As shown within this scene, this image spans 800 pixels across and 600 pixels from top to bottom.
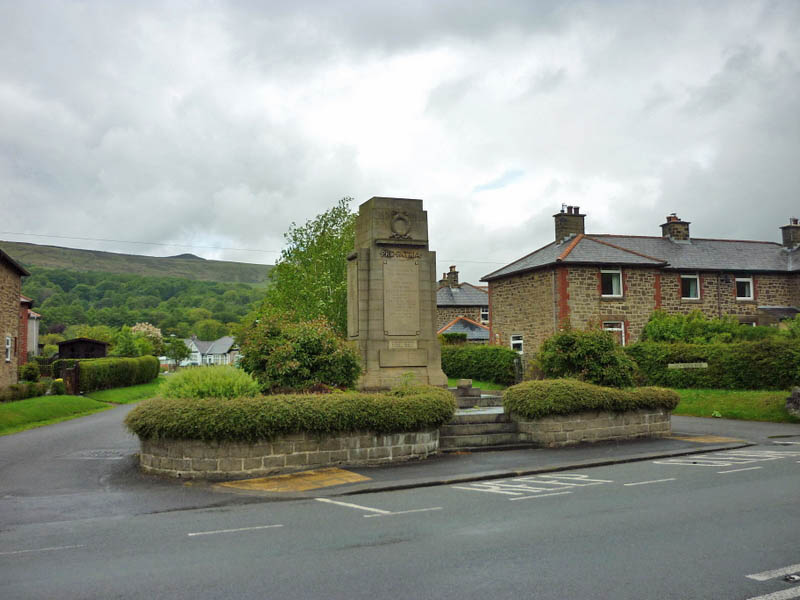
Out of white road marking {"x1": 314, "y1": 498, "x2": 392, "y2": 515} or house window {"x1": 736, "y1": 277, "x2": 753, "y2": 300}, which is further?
house window {"x1": 736, "y1": 277, "x2": 753, "y2": 300}

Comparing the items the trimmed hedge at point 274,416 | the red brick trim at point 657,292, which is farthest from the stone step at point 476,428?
the red brick trim at point 657,292

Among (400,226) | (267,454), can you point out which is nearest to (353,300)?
(400,226)

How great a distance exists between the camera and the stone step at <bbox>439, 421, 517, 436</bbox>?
1375cm

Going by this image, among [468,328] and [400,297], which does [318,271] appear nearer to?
[468,328]

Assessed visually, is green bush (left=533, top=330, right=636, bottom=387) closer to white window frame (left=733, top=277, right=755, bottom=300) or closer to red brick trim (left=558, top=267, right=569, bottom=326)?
red brick trim (left=558, top=267, right=569, bottom=326)

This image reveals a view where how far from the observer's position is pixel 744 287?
37.7m

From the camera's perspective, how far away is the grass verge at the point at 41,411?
71.9 feet

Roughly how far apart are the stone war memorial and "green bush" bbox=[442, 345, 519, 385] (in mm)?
16850

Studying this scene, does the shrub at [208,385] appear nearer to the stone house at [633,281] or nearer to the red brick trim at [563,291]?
the red brick trim at [563,291]

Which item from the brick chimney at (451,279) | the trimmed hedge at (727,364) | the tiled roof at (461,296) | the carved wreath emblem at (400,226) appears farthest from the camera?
the brick chimney at (451,279)

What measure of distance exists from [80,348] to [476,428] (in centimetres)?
4590

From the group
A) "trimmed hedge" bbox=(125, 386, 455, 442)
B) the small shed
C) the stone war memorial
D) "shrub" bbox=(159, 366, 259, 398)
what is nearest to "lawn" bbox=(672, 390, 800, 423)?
the stone war memorial

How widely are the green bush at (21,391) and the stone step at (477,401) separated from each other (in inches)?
862

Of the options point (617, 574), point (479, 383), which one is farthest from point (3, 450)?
point (479, 383)
